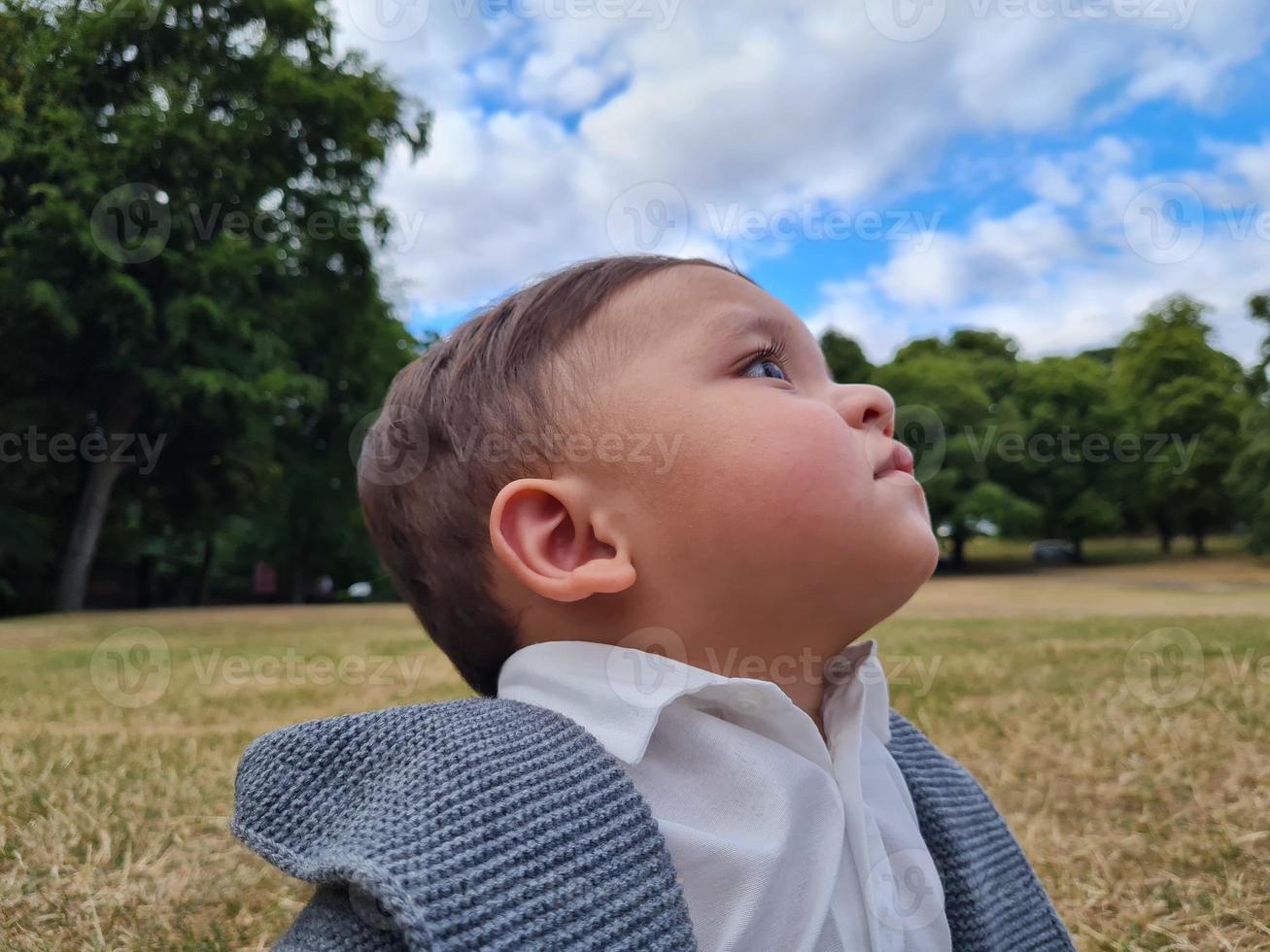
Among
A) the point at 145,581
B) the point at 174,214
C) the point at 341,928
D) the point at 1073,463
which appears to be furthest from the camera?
the point at 1073,463

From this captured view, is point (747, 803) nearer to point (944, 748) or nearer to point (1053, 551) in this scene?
point (944, 748)

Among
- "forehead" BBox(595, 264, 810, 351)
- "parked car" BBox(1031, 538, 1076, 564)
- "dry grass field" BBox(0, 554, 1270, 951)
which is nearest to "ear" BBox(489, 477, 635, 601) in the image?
"forehead" BBox(595, 264, 810, 351)

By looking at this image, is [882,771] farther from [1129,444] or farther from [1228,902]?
[1129,444]

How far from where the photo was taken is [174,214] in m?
13.2

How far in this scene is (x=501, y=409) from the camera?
54.8 inches

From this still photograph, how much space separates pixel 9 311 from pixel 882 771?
46.8ft

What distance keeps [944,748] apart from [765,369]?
1.74 meters

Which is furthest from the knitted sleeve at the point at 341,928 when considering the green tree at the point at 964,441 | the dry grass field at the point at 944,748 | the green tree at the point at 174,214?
the green tree at the point at 964,441

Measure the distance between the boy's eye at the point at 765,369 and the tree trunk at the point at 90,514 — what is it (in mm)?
14850

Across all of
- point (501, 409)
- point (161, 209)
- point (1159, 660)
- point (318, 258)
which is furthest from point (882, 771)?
point (318, 258)

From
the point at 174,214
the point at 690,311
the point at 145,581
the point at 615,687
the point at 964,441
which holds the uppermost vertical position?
the point at 174,214

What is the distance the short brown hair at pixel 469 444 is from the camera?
138cm

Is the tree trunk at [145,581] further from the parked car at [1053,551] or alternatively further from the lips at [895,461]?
the parked car at [1053,551]

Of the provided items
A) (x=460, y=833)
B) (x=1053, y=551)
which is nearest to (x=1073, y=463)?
(x=1053, y=551)
